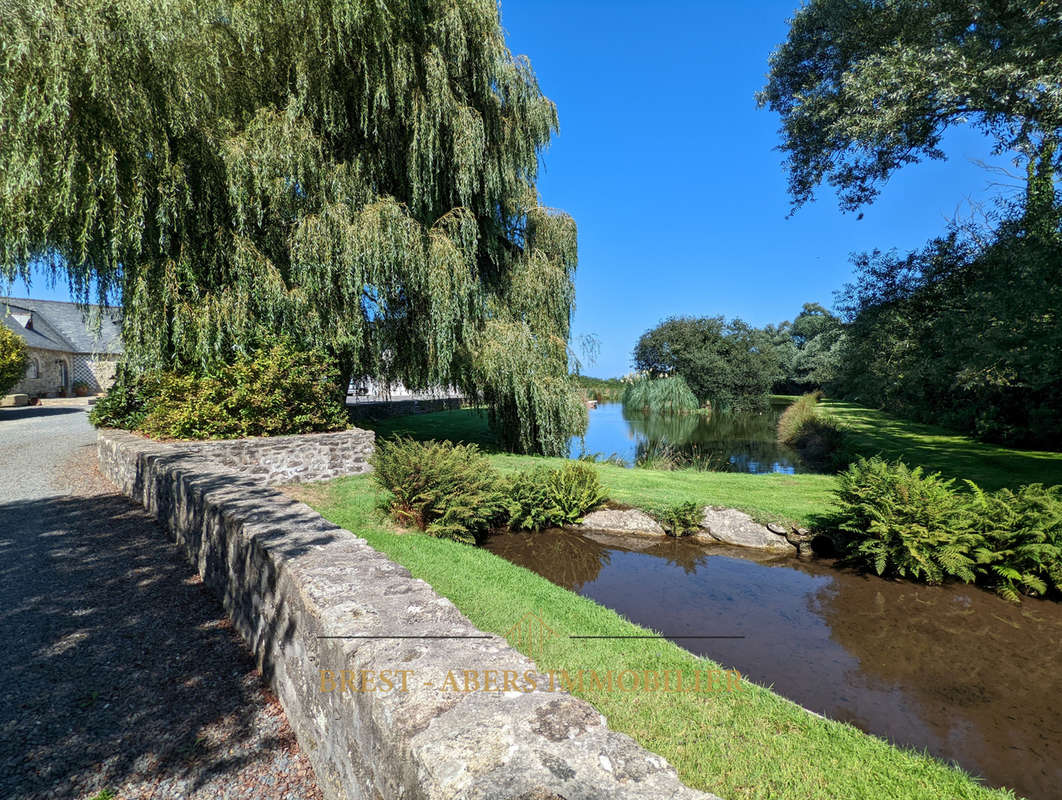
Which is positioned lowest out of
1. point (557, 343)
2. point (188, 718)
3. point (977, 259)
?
point (188, 718)

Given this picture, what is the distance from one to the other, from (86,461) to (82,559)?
6.72m

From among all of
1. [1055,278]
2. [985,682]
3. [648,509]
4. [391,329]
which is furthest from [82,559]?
[1055,278]

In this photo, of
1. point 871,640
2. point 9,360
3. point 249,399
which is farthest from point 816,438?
point 9,360

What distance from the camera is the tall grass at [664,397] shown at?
1172 inches

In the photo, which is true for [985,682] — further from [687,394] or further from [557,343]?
[687,394]

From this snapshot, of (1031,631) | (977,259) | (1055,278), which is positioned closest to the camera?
(1031,631)

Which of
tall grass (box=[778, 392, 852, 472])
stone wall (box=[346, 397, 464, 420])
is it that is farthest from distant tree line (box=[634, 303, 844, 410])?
stone wall (box=[346, 397, 464, 420])

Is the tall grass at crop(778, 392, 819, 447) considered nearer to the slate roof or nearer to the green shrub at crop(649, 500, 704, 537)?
the green shrub at crop(649, 500, 704, 537)

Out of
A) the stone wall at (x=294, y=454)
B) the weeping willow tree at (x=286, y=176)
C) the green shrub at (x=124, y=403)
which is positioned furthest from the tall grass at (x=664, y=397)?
the green shrub at (x=124, y=403)

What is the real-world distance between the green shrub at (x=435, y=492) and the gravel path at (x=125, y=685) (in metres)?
2.47

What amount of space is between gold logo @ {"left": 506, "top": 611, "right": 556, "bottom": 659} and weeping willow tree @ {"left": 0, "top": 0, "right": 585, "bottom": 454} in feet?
20.5

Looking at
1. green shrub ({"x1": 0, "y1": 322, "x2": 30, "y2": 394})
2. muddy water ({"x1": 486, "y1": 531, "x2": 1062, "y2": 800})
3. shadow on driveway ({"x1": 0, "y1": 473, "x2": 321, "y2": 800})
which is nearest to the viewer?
shadow on driveway ({"x1": 0, "y1": 473, "x2": 321, "y2": 800})

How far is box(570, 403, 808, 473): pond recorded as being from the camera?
46.9 ft

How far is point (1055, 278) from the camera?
257 inches
